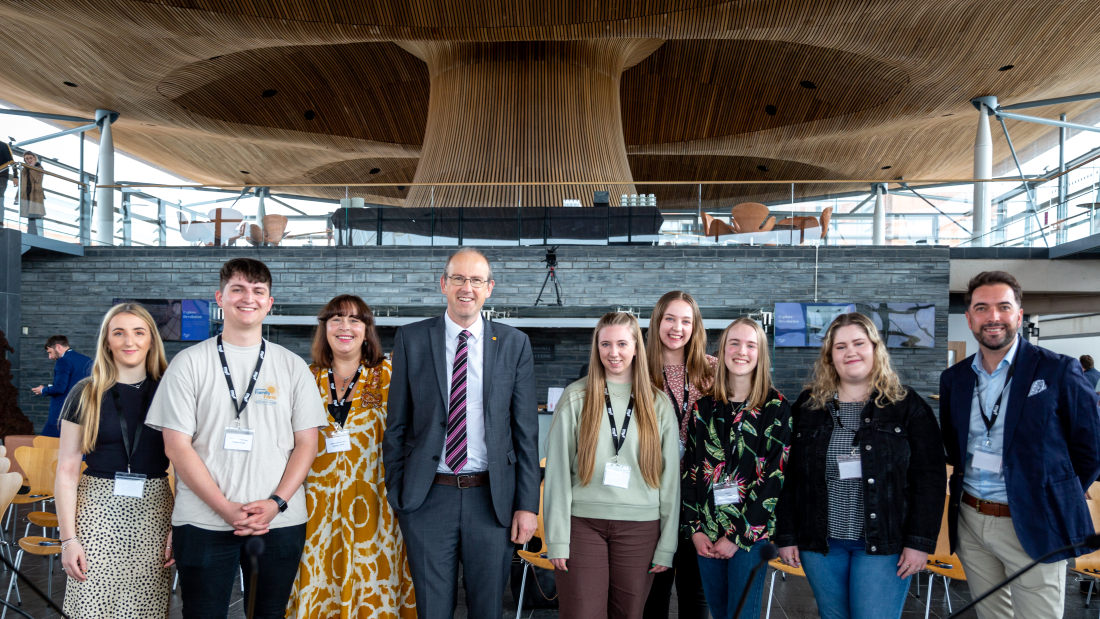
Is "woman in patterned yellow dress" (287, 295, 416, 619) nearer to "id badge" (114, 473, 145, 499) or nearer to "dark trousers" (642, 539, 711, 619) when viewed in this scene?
"id badge" (114, 473, 145, 499)

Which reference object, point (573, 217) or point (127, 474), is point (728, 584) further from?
point (573, 217)

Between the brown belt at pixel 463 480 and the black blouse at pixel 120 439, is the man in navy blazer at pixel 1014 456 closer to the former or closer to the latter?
the brown belt at pixel 463 480

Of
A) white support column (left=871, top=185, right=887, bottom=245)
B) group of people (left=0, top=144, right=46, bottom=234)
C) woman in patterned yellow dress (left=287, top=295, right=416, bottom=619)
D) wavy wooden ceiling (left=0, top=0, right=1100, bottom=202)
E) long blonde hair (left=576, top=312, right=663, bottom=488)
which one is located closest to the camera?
long blonde hair (left=576, top=312, right=663, bottom=488)

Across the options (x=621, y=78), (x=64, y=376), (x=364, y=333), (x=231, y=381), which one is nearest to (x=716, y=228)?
(x=364, y=333)

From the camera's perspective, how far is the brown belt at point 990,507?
2363mm

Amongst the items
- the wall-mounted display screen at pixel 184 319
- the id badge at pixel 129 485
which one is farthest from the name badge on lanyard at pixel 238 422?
the wall-mounted display screen at pixel 184 319

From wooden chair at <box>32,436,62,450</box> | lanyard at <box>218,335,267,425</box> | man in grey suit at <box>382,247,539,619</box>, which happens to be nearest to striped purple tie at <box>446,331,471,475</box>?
man in grey suit at <box>382,247,539,619</box>

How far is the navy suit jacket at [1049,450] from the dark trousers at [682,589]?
108cm

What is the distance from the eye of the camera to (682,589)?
2713 mm

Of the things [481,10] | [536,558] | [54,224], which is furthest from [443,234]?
[536,558]

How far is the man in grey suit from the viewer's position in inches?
95.3

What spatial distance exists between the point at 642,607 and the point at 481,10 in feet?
25.8

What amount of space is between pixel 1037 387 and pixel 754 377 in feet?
2.96

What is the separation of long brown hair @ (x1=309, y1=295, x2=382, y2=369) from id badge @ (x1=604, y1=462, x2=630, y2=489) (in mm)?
1162
